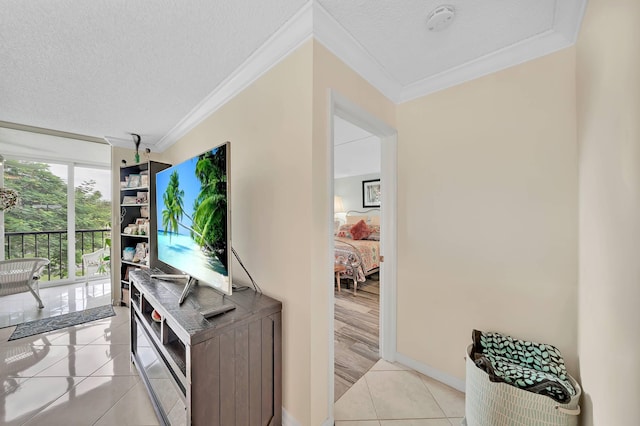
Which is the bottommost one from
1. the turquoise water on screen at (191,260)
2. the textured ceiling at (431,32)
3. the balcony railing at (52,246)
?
the balcony railing at (52,246)

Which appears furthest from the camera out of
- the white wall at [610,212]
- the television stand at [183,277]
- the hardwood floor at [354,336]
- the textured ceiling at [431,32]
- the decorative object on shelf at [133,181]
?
the decorative object on shelf at [133,181]

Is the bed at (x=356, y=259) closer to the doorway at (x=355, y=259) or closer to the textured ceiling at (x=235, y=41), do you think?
the doorway at (x=355, y=259)

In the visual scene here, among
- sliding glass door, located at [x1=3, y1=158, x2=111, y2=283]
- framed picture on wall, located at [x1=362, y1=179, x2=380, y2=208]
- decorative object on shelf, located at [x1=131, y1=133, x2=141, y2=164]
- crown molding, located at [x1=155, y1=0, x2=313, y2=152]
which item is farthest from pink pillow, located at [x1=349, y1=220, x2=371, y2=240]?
sliding glass door, located at [x1=3, y1=158, x2=111, y2=283]

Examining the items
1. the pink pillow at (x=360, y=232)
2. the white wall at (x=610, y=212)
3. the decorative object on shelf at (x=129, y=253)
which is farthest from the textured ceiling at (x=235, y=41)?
the pink pillow at (x=360, y=232)

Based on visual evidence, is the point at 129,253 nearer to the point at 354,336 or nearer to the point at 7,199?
the point at 7,199

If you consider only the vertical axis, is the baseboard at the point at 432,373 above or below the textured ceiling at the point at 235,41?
below

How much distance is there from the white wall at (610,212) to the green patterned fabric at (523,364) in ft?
0.36

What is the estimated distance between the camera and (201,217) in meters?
1.35

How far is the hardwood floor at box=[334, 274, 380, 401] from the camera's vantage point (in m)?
1.87

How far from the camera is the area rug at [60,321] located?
2439 mm

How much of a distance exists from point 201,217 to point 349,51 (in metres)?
1.34

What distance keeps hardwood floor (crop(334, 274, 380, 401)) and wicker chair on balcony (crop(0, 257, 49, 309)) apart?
383 cm

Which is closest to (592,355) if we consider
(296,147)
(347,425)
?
(347,425)

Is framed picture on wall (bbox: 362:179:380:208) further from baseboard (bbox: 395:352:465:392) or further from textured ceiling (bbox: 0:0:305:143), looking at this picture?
textured ceiling (bbox: 0:0:305:143)
